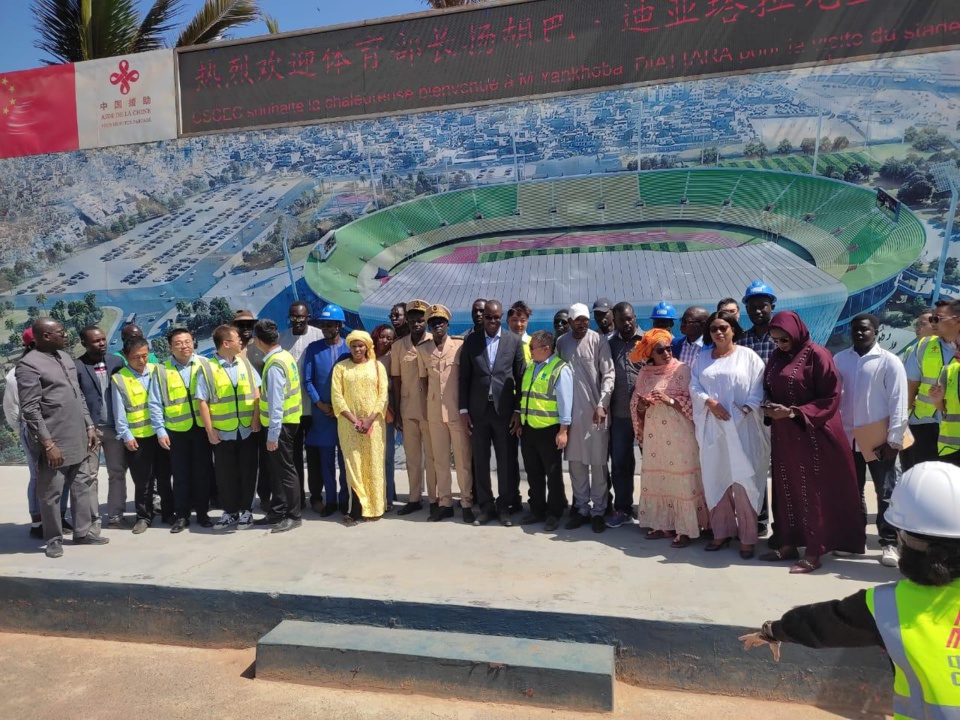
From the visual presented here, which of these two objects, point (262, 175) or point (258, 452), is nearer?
point (258, 452)

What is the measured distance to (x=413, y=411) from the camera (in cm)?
533

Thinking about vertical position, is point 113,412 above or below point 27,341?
below

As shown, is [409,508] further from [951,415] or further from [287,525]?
[951,415]

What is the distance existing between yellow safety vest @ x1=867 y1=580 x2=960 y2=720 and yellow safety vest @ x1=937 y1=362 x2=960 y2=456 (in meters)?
2.88

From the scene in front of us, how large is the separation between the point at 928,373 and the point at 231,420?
5.07 metres

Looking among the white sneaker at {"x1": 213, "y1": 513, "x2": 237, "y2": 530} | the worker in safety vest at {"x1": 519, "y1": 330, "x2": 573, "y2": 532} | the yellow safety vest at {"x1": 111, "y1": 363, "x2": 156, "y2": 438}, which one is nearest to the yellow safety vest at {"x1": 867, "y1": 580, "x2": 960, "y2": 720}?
the worker in safety vest at {"x1": 519, "y1": 330, "x2": 573, "y2": 532}

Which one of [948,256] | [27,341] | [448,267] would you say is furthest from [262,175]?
[948,256]

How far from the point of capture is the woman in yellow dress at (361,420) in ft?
16.9

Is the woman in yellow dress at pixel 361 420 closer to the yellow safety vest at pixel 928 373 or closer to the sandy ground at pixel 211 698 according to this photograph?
the sandy ground at pixel 211 698

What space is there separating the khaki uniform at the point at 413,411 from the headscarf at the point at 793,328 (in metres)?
2.60

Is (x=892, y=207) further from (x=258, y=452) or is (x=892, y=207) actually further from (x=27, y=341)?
(x=27, y=341)

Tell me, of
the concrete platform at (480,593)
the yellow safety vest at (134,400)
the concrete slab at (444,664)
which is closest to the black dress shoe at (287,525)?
the concrete platform at (480,593)

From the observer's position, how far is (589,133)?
23.8 feet

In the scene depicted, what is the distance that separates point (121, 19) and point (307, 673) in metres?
10.3
